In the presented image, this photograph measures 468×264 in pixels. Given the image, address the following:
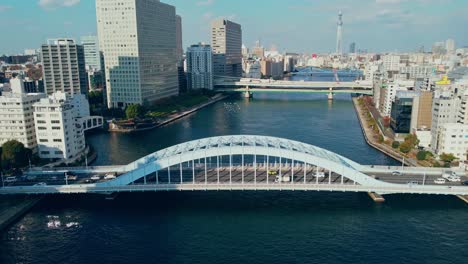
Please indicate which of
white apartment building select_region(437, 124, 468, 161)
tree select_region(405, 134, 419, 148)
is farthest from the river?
tree select_region(405, 134, 419, 148)

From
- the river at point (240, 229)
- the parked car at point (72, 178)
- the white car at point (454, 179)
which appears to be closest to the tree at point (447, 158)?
the white car at point (454, 179)

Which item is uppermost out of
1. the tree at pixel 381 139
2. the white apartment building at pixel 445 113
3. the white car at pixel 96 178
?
the white apartment building at pixel 445 113

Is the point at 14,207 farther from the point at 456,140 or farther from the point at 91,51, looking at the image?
the point at 91,51

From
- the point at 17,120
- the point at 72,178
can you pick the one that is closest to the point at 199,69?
the point at 17,120

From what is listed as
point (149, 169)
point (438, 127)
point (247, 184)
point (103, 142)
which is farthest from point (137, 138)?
point (438, 127)

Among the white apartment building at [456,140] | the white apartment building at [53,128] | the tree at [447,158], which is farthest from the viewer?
the white apartment building at [53,128]

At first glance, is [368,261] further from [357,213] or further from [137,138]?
[137,138]

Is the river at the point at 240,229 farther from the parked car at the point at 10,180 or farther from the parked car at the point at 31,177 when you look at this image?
the parked car at the point at 10,180

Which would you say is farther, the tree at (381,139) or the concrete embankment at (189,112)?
the concrete embankment at (189,112)
